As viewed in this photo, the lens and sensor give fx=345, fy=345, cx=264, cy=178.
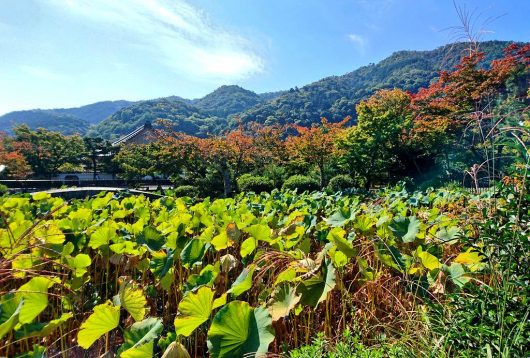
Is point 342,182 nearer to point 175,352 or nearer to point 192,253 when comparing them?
point 192,253

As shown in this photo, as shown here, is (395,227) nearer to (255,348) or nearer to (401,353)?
(401,353)

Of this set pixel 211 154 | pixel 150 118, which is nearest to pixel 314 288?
pixel 211 154

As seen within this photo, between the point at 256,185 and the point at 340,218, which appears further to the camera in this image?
the point at 256,185

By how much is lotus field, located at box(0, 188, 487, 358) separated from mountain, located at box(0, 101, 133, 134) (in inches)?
4122

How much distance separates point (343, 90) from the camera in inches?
3179

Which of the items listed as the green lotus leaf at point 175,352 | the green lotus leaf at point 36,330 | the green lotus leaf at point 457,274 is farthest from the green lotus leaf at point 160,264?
the green lotus leaf at point 457,274

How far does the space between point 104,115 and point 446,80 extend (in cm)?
16557

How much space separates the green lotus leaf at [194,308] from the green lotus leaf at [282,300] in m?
0.26

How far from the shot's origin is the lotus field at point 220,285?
127cm

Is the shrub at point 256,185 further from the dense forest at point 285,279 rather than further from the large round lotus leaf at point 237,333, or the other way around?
the large round lotus leaf at point 237,333

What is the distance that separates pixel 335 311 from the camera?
5.73ft

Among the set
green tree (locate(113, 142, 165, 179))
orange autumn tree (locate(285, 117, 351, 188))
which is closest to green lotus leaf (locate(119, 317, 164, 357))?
orange autumn tree (locate(285, 117, 351, 188))

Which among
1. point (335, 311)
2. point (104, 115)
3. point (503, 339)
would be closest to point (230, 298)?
point (335, 311)

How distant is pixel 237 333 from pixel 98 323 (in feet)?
1.79
